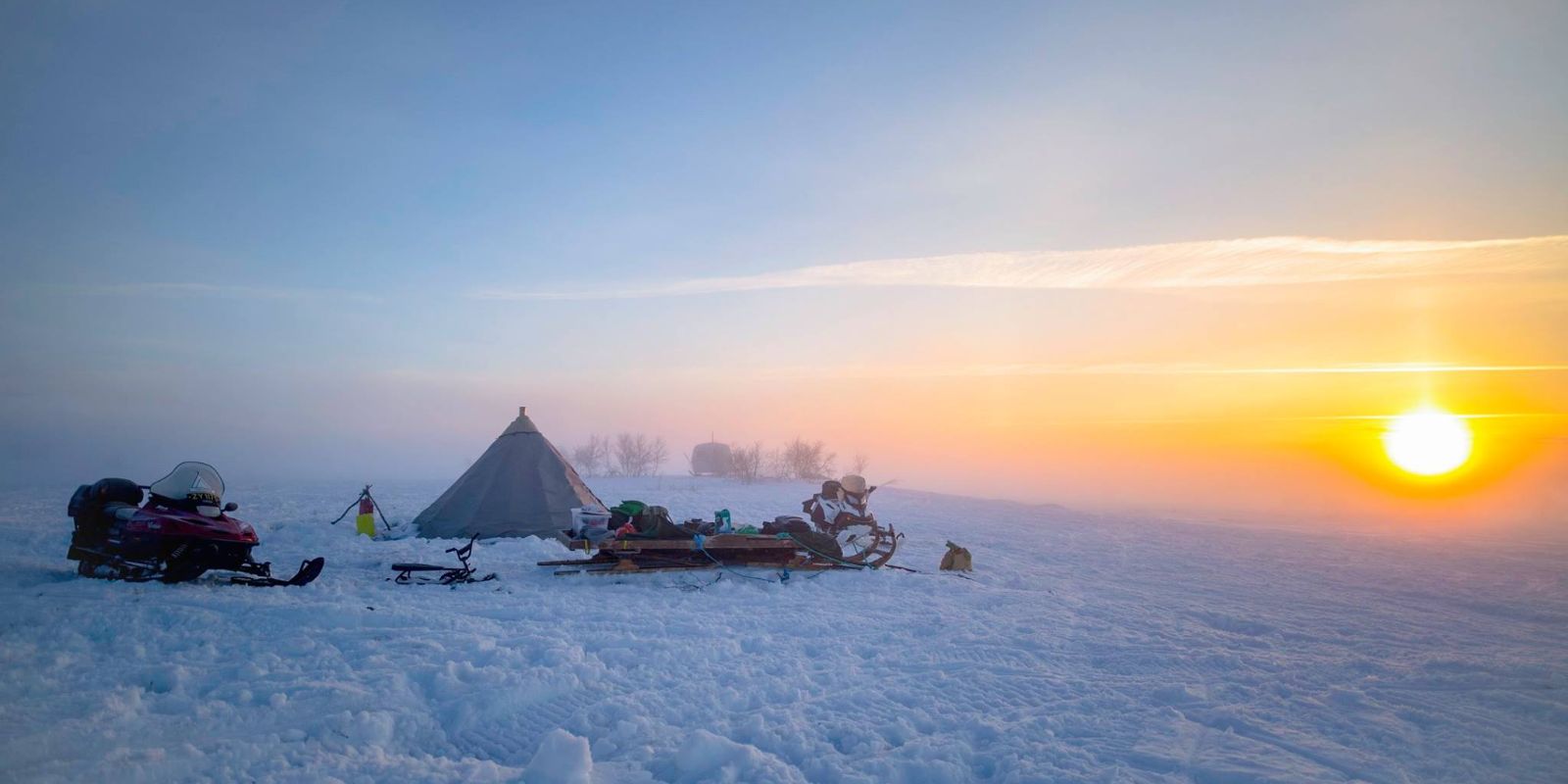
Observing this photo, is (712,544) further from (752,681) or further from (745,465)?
(745,465)

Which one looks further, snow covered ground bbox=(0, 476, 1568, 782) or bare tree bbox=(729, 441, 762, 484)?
bare tree bbox=(729, 441, 762, 484)

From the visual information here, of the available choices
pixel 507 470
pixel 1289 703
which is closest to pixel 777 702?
pixel 1289 703

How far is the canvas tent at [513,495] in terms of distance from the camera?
1354 centimetres

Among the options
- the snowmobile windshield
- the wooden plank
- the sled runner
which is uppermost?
the snowmobile windshield

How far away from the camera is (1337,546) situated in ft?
57.1

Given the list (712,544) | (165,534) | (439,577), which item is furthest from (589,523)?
(165,534)

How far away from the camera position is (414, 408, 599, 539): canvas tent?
13.5m

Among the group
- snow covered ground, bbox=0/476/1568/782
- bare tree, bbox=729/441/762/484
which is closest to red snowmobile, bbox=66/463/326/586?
snow covered ground, bbox=0/476/1568/782

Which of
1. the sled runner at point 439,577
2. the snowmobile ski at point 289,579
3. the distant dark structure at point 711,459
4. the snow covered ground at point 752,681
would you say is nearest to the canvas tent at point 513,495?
the snow covered ground at point 752,681

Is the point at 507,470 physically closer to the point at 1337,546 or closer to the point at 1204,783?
the point at 1204,783

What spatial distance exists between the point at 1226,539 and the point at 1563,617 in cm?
920

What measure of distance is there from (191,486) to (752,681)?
703 cm

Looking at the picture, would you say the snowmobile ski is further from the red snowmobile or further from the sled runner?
the sled runner

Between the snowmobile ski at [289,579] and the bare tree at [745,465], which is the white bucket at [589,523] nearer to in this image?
the snowmobile ski at [289,579]
